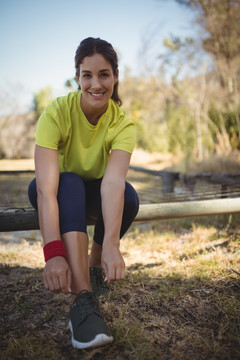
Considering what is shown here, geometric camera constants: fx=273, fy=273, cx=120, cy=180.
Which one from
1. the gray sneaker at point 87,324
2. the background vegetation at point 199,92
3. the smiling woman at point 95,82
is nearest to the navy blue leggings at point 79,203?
the gray sneaker at point 87,324

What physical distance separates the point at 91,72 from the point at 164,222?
6.89ft

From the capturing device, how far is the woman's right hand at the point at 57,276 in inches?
39.8

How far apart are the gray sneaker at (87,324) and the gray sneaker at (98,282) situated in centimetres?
35

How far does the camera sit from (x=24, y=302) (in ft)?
4.45

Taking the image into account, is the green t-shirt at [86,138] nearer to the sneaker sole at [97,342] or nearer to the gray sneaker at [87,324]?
the gray sneaker at [87,324]

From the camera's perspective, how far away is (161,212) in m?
1.82

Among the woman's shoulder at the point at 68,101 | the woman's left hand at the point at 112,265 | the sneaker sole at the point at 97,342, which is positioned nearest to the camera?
the sneaker sole at the point at 97,342

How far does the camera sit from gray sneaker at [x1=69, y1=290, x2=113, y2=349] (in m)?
0.97

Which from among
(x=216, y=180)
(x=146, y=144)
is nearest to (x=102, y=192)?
(x=216, y=180)

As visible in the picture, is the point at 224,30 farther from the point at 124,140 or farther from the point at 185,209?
the point at 124,140

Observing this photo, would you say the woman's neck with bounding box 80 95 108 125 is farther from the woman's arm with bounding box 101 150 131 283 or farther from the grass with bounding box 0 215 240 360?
the grass with bounding box 0 215 240 360

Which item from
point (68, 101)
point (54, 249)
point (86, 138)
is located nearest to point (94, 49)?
point (68, 101)

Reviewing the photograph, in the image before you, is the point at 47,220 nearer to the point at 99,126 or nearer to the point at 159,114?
the point at 99,126

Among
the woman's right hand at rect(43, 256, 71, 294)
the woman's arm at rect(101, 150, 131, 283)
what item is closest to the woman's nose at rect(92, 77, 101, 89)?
the woman's arm at rect(101, 150, 131, 283)
